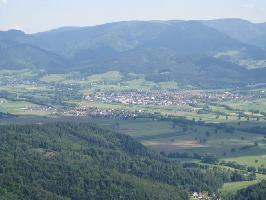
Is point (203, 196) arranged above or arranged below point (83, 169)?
below

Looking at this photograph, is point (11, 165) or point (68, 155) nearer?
point (11, 165)

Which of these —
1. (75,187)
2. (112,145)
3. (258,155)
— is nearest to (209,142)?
(258,155)

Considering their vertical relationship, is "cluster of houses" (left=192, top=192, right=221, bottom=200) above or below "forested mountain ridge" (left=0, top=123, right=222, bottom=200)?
below

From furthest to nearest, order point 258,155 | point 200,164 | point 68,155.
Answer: point 258,155 → point 200,164 → point 68,155

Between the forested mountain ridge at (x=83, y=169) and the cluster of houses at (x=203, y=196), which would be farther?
the cluster of houses at (x=203, y=196)

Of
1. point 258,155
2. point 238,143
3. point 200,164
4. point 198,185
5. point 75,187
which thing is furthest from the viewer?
point 238,143

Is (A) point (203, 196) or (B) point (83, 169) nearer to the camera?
(A) point (203, 196)

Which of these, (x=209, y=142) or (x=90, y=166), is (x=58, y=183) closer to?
(x=90, y=166)

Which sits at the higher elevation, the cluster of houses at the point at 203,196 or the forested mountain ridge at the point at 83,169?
the forested mountain ridge at the point at 83,169
